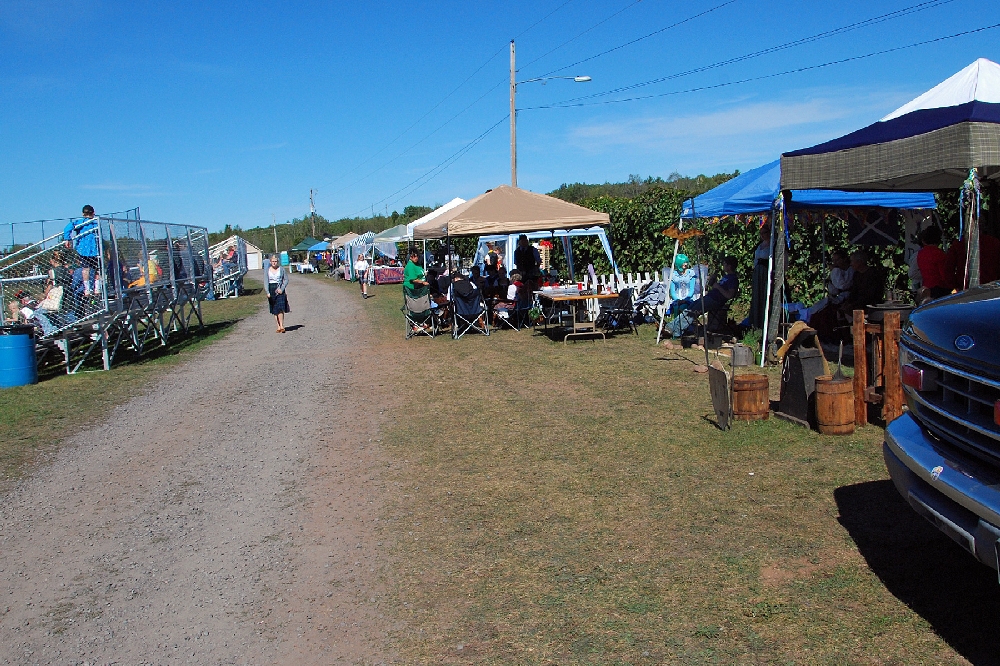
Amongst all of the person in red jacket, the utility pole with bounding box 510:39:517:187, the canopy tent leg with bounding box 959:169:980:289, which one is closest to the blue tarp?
the person in red jacket

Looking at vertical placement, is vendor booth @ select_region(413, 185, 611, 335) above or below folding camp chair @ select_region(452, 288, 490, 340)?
above

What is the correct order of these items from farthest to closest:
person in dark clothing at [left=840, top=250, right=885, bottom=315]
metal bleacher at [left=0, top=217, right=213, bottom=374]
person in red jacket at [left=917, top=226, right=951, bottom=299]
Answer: metal bleacher at [left=0, top=217, right=213, bottom=374], person in dark clothing at [left=840, top=250, right=885, bottom=315], person in red jacket at [left=917, top=226, right=951, bottom=299]

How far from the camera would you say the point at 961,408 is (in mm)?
3404

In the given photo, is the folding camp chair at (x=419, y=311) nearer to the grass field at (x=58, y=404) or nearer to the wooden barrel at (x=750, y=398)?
the grass field at (x=58, y=404)

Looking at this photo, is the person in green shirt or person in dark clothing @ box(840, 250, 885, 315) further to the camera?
the person in green shirt

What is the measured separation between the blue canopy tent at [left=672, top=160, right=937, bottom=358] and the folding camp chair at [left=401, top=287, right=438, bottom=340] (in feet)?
16.7

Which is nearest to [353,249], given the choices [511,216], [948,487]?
[511,216]

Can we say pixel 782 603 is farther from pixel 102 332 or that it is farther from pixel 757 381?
pixel 102 332

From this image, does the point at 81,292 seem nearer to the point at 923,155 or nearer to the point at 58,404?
the point at 58,404

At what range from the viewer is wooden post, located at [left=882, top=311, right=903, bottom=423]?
20.1ft

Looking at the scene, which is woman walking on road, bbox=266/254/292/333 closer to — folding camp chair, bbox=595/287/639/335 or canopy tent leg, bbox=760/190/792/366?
folding camp chair, bbox=595/287/639/335

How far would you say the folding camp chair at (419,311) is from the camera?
1443 centimetres

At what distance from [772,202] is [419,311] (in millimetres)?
6743

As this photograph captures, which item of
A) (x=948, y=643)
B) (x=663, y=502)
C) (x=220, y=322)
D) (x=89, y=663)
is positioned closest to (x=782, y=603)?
(x=948, y=643)
